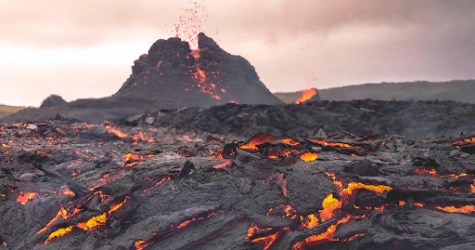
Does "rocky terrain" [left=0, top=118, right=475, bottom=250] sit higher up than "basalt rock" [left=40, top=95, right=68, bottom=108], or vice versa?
"basalt rock" [left=40, top=95, right=68, bottom=108]

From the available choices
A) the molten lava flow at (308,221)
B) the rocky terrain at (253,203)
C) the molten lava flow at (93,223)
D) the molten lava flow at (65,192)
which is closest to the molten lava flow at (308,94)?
the rocky terrain at (253,203)

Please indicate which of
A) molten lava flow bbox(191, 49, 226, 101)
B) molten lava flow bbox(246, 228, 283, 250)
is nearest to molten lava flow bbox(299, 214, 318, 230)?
molten lava flow bbox(246, 228, 283, 250)

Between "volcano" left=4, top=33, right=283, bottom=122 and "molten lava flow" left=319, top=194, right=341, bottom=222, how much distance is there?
150 feet

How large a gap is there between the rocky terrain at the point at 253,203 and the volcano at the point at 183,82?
43.1 meters

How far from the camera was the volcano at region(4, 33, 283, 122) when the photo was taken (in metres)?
52.7

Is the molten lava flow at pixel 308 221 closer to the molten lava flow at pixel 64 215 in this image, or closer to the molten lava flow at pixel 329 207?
the molten lava flow at pixel 329 207

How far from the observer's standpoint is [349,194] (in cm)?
693

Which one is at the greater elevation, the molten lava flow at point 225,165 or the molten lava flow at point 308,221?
the molten lava flow at point 225,165

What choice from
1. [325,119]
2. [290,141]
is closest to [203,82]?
[325,119]

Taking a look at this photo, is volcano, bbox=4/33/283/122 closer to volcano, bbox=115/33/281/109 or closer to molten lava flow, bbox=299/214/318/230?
volcano, bbox=115/33/281/109

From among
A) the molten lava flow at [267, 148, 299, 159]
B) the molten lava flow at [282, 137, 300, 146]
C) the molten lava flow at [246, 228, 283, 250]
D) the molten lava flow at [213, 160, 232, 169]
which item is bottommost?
the molten lava flow at [246, 228, 283, 250]

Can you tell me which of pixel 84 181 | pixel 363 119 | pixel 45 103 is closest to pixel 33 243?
pixel 84 181

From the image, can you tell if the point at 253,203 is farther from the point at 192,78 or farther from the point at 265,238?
the point at 192,78

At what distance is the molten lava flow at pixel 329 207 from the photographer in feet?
21.9
